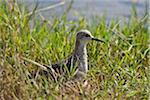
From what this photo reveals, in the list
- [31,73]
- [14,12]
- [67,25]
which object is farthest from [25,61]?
[67,25]

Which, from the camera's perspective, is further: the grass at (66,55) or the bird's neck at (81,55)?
the bird's neck at (81,55)

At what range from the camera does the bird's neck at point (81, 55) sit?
16.7 feet

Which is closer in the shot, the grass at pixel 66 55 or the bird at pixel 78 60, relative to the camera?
the grass at pixel 66 55

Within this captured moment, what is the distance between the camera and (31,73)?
493 centimetres

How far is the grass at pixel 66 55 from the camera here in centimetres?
456

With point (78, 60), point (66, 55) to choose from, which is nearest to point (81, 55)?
point (78, 60)

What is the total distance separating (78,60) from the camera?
16.8ft

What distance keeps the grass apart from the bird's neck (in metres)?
0.07

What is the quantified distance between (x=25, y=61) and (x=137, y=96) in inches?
38.1

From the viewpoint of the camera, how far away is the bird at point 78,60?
4998 mm

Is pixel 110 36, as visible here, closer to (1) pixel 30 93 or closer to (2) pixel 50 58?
(2) pixel 50 58

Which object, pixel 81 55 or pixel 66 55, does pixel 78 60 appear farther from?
pixel 66 55

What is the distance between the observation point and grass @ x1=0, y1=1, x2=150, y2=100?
180 inches

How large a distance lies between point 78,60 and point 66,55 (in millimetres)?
394
